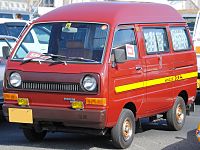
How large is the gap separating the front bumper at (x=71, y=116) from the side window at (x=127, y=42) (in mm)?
1042

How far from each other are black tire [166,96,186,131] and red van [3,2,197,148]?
482 mm

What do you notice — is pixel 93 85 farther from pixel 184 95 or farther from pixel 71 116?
pixel 184 95

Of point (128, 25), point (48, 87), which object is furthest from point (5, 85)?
point (128, 25)

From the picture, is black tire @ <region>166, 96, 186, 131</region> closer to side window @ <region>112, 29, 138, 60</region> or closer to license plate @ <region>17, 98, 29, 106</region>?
side window @ <region>112, 29, 138, 60</region>

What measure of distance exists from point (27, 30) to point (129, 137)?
7.46 ft

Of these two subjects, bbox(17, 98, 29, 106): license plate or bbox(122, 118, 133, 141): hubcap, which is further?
bbox(122, 118, 133, 141): hubcap

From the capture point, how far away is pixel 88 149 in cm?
768

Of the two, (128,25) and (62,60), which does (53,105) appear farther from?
(128,25)

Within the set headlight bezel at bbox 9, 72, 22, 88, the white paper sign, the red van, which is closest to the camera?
the red van

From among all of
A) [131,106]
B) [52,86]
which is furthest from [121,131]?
[52,86]

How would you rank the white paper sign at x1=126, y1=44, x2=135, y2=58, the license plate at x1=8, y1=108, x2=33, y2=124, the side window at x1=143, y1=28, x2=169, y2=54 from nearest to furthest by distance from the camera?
the license plate at x1=8, y1=108, x2=33, y2=124, the white paper sign at x1=126, y1=44, x2=135, y2=58, the side window at x1=143, y1=28, x2=169, y2=54

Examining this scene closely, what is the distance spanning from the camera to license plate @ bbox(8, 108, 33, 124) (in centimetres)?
738

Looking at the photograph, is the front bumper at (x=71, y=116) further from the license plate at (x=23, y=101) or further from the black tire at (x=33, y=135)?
the black tire at (x=33, y=135)

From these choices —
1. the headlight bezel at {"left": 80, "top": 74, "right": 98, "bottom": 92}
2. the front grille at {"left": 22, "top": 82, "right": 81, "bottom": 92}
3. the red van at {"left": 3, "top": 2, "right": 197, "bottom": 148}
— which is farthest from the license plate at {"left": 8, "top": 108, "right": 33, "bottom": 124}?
the headlight bezel at {"left": 80, "top": 74, "right": 98, "bottom": 92}
